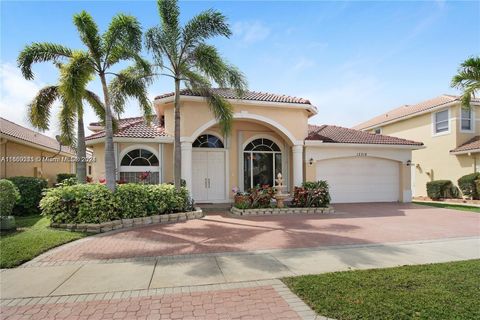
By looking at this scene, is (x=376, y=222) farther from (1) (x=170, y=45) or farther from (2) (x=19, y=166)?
(2) (x=19, y=166)

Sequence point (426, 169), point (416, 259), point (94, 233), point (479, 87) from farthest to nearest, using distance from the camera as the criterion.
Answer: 1. point (426, 169)
2. point (479, 87)
3. point (94, 233)
4. point (416, 259)

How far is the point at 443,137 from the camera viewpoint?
2120cm

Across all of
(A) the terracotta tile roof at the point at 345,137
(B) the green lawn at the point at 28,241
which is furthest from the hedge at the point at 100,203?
(A) the terracotta tile roof at the point at 345,137

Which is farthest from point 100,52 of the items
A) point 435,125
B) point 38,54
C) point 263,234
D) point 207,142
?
point 435,125

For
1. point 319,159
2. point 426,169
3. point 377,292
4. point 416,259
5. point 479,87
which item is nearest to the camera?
point 377,292

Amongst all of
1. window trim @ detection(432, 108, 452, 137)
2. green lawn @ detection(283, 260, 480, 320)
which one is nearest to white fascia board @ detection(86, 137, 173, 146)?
green lawn @ detection(283, 260, 480, 320)

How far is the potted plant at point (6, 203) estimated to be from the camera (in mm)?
8859

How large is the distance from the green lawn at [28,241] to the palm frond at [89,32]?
6105 mm

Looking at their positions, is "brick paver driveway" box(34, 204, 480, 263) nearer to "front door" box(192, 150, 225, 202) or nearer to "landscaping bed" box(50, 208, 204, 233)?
"landscaping bed" box(50, 208, 204, 233)

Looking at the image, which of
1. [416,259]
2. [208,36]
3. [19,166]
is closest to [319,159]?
[208,36]

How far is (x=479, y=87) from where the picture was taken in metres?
12.1

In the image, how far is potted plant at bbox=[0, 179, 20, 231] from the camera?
8.86 metres

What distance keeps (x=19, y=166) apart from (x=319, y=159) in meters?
17.7

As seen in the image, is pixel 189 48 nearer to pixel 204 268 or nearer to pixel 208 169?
pixel 208 169
